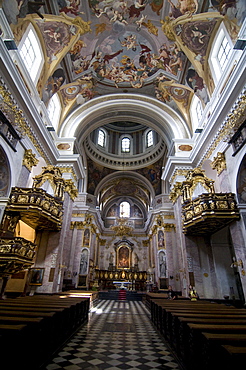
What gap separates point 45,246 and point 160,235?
11.7 m

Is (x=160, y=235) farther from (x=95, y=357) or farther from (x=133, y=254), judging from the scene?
(x=95, y=357)

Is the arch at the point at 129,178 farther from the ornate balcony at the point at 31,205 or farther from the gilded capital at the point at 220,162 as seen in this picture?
the ornate balcony at the point at 31,205

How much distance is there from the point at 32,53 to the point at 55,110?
4.02 m

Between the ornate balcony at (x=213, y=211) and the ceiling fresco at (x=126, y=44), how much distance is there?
18.9 ft

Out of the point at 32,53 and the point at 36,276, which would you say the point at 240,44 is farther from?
the point at 36,276

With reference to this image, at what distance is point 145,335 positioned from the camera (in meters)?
5.71

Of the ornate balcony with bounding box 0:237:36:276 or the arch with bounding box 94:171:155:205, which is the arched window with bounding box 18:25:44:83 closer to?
the ornate balcony with bounding box 0:237:36:276

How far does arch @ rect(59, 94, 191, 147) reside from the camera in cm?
1450

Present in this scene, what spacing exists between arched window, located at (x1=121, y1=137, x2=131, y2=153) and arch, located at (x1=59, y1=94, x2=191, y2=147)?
8.45 meters

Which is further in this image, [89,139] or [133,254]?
[133,254]

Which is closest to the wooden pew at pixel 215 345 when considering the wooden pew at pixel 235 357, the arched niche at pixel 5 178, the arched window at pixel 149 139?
the wooden pew at pixel 235 357

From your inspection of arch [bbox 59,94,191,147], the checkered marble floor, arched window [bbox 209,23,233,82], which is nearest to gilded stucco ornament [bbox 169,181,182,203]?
arch [bbox 59,94,191,147]

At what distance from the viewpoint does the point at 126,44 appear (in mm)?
12664

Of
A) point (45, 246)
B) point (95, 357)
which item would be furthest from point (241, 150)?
point (45, 246)
